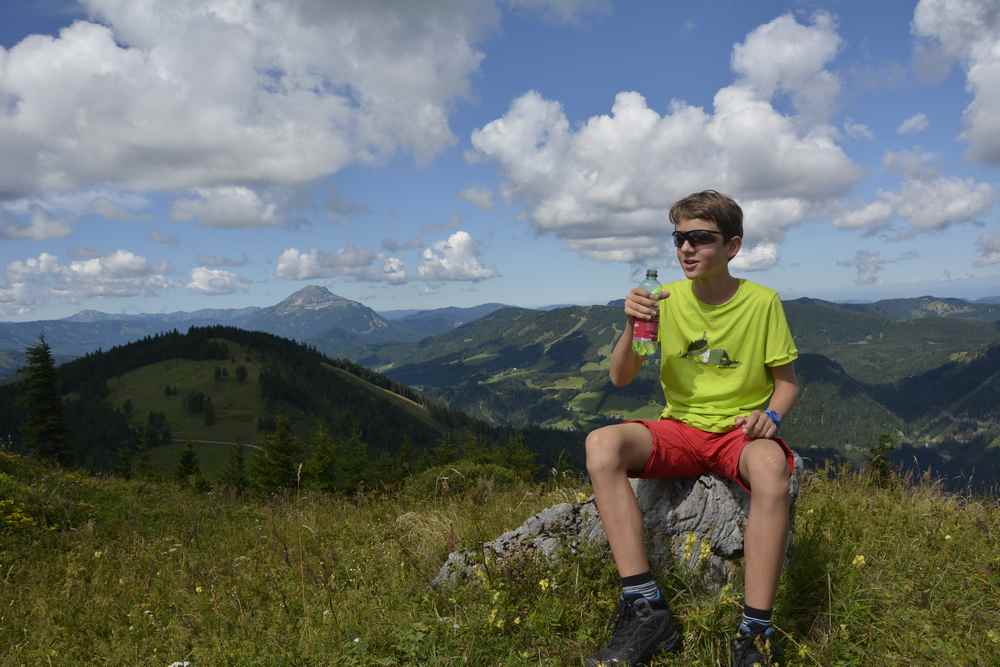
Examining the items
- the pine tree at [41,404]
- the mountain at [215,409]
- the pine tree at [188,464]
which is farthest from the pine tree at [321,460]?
the mountain at [215,409]

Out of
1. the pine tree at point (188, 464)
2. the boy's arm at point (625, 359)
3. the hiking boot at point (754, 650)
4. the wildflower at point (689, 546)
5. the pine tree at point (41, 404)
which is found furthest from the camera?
the pine tree at point (188, 464)

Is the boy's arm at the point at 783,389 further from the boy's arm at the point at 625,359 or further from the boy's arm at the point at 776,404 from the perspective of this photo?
the boy's arm at the point at 625,359

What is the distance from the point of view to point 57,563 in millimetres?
6598

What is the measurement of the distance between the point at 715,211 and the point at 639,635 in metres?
A: 3.10

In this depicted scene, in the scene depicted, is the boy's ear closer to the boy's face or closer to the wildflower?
the boy's face

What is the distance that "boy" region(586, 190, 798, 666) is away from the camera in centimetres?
371

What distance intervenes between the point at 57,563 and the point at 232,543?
1.84 m

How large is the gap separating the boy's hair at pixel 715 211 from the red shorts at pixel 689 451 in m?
1.56

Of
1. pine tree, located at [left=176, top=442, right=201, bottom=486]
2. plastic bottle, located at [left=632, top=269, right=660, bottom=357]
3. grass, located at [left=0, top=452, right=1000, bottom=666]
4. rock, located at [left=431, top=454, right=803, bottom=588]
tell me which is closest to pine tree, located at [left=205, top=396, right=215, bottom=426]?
pine tree, located at [left=176, top=442, right=201, bottom=486]

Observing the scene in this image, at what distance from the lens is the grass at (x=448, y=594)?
3.87 m

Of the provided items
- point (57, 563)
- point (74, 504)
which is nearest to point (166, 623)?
point (57, 563)

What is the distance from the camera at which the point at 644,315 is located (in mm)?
4453

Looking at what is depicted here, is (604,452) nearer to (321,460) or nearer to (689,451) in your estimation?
(689,451)

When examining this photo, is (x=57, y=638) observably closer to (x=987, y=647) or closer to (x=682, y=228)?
(x=682, y=228)
